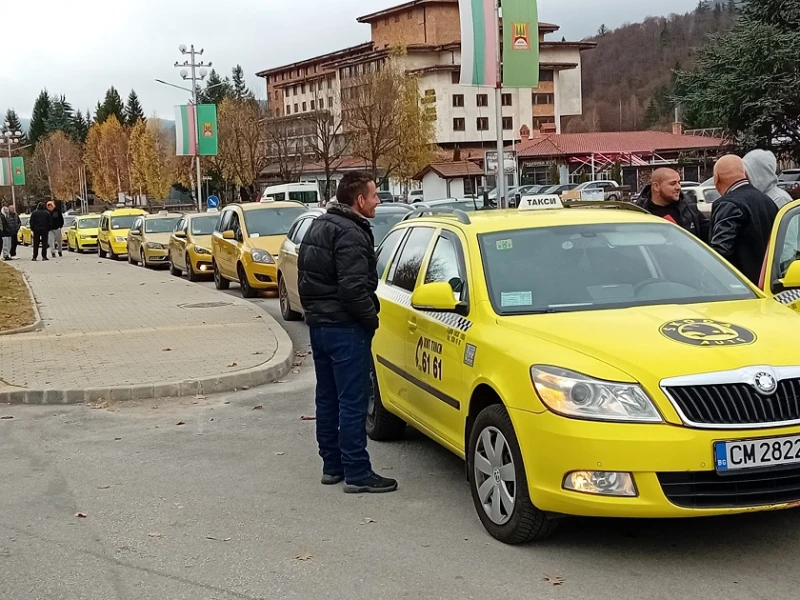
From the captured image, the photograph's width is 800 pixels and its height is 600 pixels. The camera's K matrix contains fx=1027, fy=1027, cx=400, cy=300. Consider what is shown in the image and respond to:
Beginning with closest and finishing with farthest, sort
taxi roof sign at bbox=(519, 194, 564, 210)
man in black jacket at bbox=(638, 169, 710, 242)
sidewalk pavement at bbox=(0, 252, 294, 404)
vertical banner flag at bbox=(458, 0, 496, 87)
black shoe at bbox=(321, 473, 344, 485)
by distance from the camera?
black shoe at bbox=(321, 473, 344, 485) → taxi roof sign at bbox=(519, 194, 564, 210) → man in black jacket at bbox=(638, 169, 710, 242) → sidewalk pavement at bbox=(0, 252, 294, 404) → vertical banner flag at bbox=(458, 0, 496, 87)

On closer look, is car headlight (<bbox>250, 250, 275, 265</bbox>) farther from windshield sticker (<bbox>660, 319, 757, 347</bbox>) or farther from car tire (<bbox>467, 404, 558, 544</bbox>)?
windshield sticker (<bbox>660, 319, 757, 347</bbox>)

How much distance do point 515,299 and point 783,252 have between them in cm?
221

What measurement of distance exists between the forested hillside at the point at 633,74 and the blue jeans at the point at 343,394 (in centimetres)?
11899

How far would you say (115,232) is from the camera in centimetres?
3728

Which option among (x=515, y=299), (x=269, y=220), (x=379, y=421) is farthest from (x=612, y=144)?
(x=515, y=299)

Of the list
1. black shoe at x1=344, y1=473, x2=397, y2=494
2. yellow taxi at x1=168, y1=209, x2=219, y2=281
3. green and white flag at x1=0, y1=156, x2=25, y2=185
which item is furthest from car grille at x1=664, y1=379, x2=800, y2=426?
green and white flag at x1=0, y1=156, x2=25, y2=185

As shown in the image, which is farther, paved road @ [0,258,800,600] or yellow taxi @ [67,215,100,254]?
yellow taxi @ [67,215,100,254]

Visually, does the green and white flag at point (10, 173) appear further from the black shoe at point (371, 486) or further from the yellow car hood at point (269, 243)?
the black shoe at point (371, 486)

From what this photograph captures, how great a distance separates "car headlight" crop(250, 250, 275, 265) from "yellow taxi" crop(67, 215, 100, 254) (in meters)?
26.6

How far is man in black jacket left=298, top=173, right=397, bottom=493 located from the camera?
5938 millimetres

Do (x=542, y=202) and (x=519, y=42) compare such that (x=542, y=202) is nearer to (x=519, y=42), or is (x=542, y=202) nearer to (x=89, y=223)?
(x=519, y=42)

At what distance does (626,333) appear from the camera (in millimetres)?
4898

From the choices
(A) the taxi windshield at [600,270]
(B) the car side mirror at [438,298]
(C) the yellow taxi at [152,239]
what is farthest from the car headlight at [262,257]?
(B) the car side mirror at [438,298]

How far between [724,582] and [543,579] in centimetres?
78
